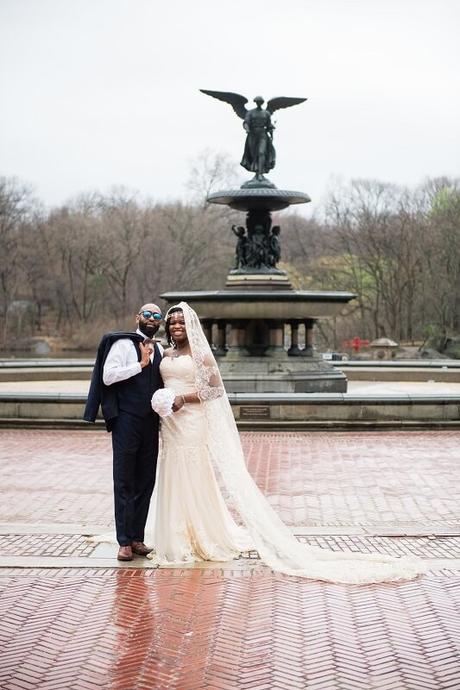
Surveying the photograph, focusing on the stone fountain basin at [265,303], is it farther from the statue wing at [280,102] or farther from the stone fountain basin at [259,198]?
the statue wing at [280,102]

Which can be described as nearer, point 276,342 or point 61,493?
point 61,493

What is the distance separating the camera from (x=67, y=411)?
61.2 ft

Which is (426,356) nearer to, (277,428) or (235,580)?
(277,428)

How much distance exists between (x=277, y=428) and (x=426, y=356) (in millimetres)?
36228

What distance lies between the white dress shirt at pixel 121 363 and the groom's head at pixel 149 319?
165 mm

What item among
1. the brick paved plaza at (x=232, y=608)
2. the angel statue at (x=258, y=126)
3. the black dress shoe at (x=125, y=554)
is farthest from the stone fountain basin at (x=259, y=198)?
the black dress shoe at (x=125, y=554)

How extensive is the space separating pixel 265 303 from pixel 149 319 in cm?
1408

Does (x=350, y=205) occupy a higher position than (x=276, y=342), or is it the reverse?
(x=350, y=205)

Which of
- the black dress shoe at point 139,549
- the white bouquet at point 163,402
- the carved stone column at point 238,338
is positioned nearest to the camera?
the white bouquet at point 163,402

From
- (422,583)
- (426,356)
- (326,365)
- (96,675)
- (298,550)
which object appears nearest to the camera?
(96,675)

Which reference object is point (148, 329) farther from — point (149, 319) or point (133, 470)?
point (133, 470)

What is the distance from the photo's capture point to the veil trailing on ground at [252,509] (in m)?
8.52

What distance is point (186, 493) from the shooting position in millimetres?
8820

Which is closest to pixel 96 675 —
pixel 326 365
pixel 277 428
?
pixel 277 428
